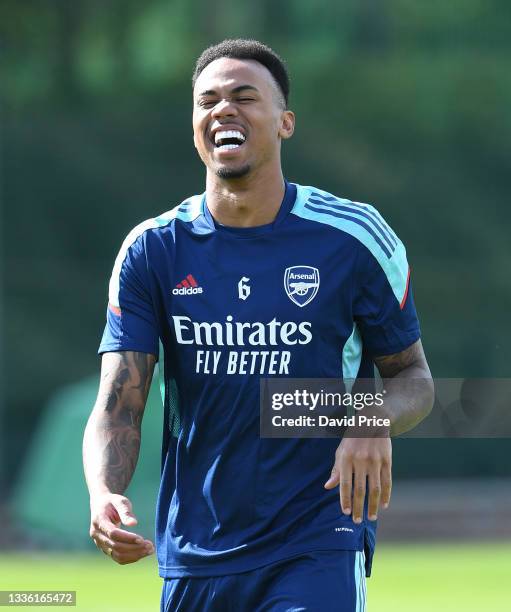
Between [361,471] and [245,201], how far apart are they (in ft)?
3.61

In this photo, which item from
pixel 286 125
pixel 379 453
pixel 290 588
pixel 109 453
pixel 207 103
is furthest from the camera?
pixel 286 125

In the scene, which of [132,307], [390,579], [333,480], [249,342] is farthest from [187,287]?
[390,579]

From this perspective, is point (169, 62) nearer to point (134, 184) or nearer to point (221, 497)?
point (134, 184)

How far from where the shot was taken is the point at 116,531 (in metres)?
4.26

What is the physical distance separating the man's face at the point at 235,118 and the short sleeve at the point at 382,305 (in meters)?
0.51

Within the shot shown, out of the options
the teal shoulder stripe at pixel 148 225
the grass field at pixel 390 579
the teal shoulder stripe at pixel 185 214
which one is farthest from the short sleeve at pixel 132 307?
the grass field at pixel 390 579

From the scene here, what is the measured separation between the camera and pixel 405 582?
42.5ft

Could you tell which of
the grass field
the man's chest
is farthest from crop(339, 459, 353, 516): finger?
the grass field

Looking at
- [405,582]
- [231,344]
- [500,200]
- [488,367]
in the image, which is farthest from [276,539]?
[500,200]

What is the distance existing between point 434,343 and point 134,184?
4.28m

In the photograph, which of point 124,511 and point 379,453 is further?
point 379,453

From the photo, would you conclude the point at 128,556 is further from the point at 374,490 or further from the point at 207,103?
the point at 207,103

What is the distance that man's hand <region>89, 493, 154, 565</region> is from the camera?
4.23 m

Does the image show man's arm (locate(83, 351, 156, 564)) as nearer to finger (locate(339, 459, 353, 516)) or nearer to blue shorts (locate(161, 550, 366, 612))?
blue shorts (locate(161, 550, 366, 612))
